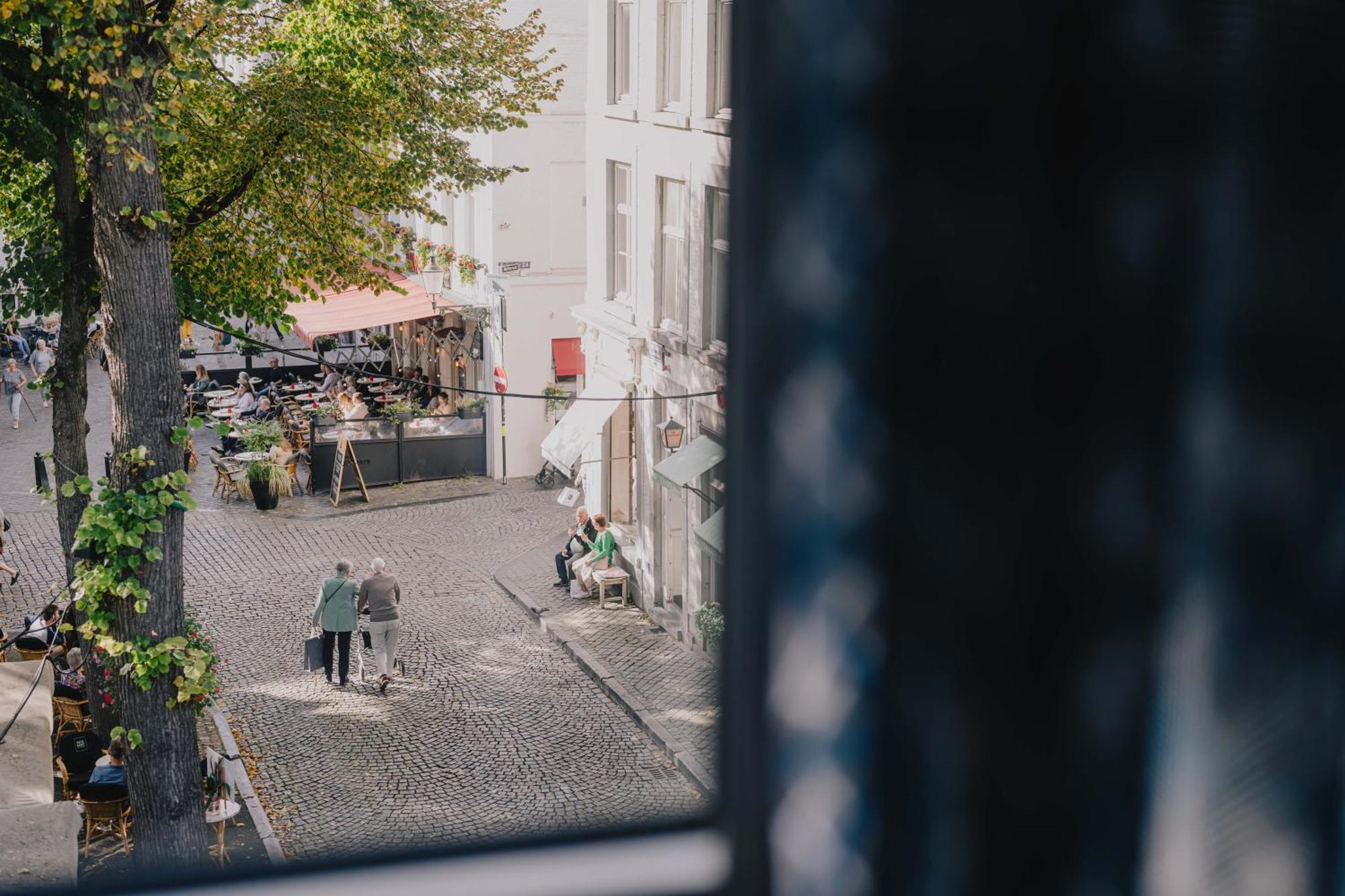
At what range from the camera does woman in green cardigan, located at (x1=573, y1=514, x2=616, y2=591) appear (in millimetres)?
18547

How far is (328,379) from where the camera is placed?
2748 cm

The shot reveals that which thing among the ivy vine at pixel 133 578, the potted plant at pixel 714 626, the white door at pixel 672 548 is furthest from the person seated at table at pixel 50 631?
the potted plant at pixel 714 626

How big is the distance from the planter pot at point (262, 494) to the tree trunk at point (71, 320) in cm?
946

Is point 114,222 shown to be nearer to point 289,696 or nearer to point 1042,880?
point 289,696

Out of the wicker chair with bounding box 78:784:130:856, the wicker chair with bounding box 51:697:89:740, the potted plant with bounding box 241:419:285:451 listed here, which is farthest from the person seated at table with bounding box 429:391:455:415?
the wicker chair with bounding box 78:784:130:856

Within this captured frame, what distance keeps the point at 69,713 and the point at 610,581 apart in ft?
22.3

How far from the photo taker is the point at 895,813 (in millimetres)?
662

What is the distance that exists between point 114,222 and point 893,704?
1092 cm

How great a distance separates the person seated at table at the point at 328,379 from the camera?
27078 mm

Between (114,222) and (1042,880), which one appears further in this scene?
(114,222)

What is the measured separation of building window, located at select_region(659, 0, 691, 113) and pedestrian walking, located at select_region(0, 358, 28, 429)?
14391 mm

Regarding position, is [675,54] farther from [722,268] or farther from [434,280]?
[722,268]

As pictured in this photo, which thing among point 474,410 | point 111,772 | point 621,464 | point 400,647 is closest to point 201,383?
point 474,410

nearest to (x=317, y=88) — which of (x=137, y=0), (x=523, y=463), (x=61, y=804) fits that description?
(x=137, y=0)
